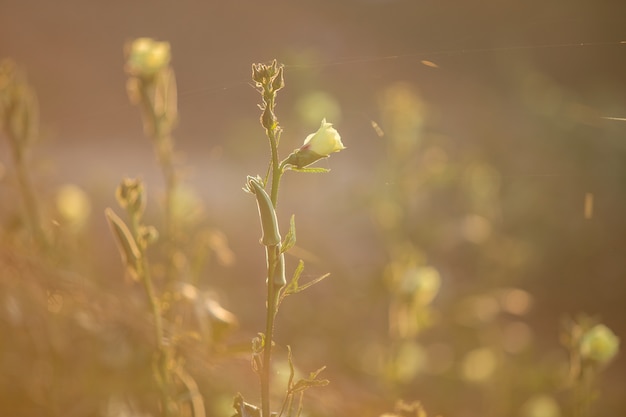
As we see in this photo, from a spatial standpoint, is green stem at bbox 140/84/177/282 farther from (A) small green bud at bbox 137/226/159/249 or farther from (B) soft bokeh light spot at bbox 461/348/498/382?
(B) soft bokeh light spot at bbox 461/348/498/382

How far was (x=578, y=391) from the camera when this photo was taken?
0.76 meters

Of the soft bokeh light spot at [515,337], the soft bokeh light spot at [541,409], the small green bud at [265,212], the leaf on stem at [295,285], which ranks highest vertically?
the small green bud at [265,212]

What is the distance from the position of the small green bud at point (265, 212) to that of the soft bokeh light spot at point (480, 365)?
50.3 inches

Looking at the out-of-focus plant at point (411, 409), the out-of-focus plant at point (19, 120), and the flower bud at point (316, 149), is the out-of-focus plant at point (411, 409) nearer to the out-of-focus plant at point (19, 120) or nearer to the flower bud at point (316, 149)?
the flower bud at point (316, 149)

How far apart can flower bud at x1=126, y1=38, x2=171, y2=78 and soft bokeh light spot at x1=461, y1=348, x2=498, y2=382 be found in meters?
1.15

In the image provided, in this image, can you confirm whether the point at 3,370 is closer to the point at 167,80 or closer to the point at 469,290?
the point at 167,80

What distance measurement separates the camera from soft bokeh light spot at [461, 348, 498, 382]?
1.62 meters

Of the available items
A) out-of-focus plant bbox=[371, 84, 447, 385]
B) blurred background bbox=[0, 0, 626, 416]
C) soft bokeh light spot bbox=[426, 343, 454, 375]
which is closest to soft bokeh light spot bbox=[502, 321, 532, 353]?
blurred background bbox=[0, 0, 626, 416]

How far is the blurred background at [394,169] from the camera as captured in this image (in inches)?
56.6

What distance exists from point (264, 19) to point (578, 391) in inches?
115

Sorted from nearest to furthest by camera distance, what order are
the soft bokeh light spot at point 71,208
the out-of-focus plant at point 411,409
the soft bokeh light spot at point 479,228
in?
the out-of-focus plant at point 411,409, the soft bokeh light spot at point 71,208, the soft bokeh light spot at point 479,228

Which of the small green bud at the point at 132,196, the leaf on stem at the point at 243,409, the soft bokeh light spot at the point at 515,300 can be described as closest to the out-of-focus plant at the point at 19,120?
the small green bud at the point at 132,196

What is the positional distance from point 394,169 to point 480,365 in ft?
1.76

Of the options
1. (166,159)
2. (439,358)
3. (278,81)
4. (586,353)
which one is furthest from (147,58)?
(439,358)
